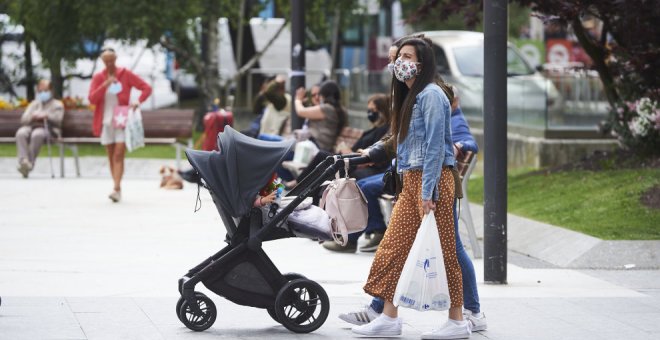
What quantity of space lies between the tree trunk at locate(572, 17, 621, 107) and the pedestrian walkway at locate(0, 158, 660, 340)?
5086 mm

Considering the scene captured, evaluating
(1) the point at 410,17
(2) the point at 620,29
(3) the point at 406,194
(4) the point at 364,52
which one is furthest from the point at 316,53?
(3) the point at 406,194

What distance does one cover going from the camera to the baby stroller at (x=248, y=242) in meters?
Result: 7.62

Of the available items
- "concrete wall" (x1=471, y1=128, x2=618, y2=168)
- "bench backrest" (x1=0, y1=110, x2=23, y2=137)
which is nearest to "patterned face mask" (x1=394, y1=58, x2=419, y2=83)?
"concrete wall" (x1=471, y1=128, x2=618, y2=168)

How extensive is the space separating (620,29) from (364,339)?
793 cm

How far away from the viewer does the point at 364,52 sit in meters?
38.2

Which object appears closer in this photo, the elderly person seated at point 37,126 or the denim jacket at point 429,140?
the denim jacket at point 429,140

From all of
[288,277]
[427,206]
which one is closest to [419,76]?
[427,206]

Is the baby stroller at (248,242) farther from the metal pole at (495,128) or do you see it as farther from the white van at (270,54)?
the white van at (270,54)

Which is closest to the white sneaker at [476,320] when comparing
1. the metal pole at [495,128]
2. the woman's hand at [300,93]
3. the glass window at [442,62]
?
the metal pole at [495,128]

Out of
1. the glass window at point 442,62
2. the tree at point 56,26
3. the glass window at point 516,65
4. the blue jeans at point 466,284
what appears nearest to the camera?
the blue jeans at point 466,284

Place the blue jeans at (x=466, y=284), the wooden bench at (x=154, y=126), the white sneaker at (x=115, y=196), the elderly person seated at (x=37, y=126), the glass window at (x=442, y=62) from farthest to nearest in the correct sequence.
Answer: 1. the glass window at (x=442, y=62)
2. the wooden bench at (x=154, y=126)
3. the elderly person seated at (x=37, y=126)
4. the white sneaker at (x=115, y=196)
5. the blue jeans at (x=466, y=284)

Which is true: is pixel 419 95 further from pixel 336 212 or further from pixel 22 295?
pixel 22 295

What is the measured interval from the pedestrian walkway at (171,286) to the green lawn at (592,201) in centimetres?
91

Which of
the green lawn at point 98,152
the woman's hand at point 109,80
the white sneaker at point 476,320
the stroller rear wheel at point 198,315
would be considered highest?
the woman's hand at point 109,80
